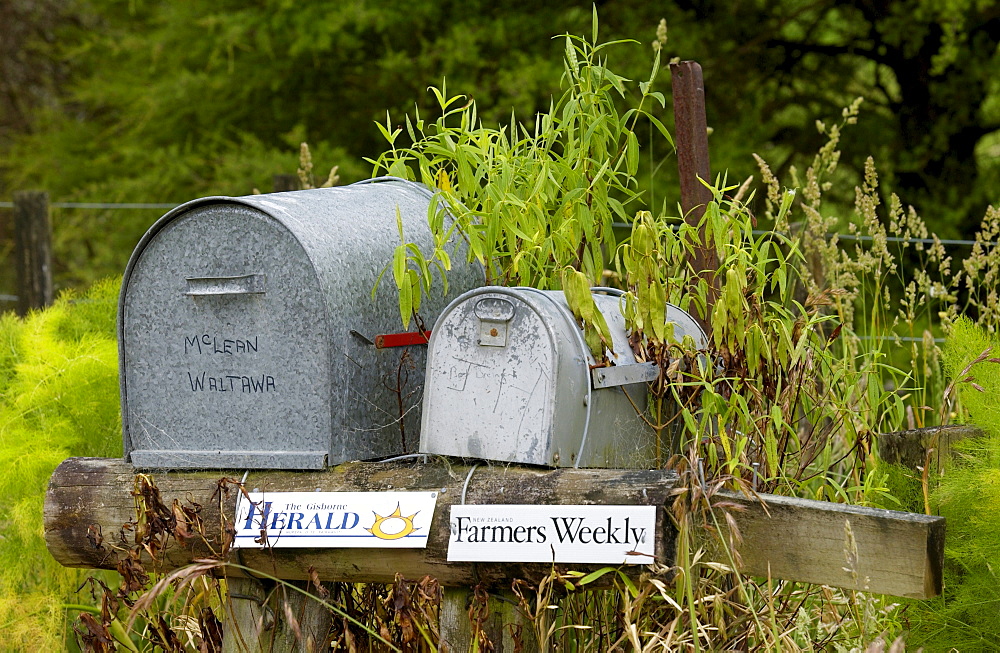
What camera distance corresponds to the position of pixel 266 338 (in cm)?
226

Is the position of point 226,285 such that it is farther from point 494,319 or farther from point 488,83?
point 488,83

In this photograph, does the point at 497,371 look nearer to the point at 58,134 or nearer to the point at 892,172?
the point at 892,172

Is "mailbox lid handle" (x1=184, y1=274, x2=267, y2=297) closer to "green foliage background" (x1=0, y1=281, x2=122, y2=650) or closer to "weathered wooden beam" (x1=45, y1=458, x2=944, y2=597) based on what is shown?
"weathered wooden beam" (x1=45, y1=458, x2=944, y2=597)

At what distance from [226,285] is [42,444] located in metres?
1.03

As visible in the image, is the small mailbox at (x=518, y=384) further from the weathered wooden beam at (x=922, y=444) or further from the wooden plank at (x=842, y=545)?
the weathered wooden beam at (x=922, y=444)

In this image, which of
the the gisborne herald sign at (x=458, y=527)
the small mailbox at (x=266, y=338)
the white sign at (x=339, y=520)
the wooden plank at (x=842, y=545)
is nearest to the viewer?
the wooden plank at (x=842, y=545)

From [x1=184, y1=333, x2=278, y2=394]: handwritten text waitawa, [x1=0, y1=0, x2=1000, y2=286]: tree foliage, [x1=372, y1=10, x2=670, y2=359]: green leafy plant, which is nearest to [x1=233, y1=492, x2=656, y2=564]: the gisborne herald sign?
[x1=184, y1=333, x2=278, y2=394]: handwritten text waitawa

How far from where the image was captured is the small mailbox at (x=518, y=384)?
2.08 metres

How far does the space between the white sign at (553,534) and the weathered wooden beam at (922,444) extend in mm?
924

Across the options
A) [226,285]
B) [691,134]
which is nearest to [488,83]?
[691,134]

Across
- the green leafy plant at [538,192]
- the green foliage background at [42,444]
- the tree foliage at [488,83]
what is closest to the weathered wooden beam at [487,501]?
the green leafy plant at [538,192]

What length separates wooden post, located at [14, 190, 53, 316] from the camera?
17.3ft

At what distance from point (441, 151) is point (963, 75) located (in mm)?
5762

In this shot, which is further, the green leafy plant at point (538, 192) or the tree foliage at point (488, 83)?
the tree foliage at point (488, 83)
